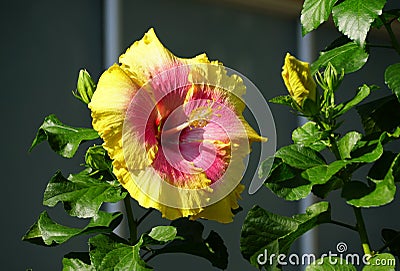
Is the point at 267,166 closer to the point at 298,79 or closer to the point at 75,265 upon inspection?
the point at 298,79

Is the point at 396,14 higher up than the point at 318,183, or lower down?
higher up

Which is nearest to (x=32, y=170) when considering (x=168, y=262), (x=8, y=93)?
(x=8, y=93)

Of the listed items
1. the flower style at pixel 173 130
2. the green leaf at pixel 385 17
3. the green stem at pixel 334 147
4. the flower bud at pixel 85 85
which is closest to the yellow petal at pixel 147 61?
the flower style at pixel 173 130

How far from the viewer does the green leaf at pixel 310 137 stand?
83 cm

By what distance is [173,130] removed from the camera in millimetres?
708

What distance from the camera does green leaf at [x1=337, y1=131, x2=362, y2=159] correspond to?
798mm

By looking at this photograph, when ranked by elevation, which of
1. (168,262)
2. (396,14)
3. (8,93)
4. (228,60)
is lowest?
(168,262)

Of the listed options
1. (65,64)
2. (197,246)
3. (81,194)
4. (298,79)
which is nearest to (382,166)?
(298,79)

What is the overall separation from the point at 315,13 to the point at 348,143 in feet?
0.57

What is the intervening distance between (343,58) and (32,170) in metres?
1.39

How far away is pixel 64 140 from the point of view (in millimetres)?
816

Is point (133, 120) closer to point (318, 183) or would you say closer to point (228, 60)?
point (318, 183)

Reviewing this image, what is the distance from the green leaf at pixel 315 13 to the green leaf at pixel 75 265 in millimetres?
412

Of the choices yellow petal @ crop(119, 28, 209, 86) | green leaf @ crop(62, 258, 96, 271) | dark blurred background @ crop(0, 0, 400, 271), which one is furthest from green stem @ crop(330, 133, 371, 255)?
dark blurred background @ crop(0, 0, 400, 271)
